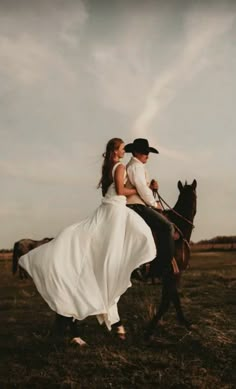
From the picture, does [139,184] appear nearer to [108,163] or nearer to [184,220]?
[108,163]

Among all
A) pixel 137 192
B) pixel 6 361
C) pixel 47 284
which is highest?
pixel 137 192

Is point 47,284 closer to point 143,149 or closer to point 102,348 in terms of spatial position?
point 102,348

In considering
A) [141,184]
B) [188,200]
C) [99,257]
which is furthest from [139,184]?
[99,257]

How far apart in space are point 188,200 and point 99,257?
226 centimetres

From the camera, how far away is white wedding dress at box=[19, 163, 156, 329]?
26.1ft

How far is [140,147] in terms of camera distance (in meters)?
8.94

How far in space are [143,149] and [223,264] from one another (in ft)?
37.5

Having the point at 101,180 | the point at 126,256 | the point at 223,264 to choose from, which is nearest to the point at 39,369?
the point at 126,256

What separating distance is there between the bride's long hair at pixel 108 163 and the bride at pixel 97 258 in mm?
16

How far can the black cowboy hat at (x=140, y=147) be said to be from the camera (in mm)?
8914

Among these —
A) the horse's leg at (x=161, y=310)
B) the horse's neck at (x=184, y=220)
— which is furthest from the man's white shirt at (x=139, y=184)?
the horse's leg at (x=161, y=310)

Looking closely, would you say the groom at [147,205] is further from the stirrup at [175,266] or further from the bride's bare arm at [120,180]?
the bride's bare arm at [120,180]

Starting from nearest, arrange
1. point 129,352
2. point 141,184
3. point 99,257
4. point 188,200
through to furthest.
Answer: point 129,352
point 99,257
point 141,184
point 188,200

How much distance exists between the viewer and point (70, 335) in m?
8.60
